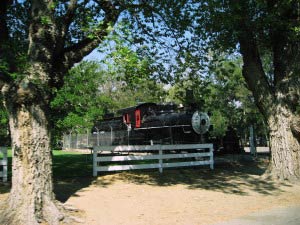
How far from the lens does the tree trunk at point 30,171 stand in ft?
24.7

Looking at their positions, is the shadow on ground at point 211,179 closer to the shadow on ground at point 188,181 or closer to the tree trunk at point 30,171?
the shadow on ground at point 188,181

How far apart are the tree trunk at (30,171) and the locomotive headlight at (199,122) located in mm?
14899

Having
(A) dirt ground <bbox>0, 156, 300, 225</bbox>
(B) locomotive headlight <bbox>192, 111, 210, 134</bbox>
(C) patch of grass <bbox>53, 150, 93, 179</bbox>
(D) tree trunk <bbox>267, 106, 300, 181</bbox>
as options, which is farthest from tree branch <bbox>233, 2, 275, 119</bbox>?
(B) locomotive headlight <bbox>192, 111, 210, 134</bbox>

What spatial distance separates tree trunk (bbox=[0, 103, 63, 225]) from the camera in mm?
7531

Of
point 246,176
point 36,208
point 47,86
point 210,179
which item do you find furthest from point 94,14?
point 246,176

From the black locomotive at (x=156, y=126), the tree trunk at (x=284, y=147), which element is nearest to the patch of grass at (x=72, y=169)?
the black locomotive at (x=156, y=126)

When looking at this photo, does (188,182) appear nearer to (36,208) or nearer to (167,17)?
(167,17)

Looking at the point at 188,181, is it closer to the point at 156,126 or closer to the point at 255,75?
the point at 255,75

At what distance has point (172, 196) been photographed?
1086 cm

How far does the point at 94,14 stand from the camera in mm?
11570

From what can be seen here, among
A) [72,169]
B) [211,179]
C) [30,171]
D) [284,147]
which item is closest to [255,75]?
[284,147]

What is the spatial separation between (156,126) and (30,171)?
17.2 m

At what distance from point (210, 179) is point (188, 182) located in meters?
1.24

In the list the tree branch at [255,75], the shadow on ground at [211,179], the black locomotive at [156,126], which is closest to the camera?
the shadow on ground at [211,179]
